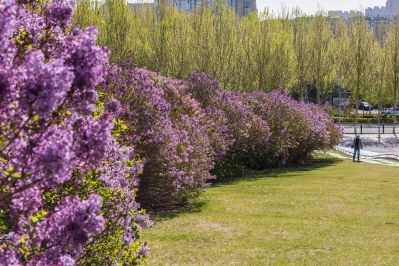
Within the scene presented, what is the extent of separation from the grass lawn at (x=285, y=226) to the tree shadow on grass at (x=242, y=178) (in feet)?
0.63

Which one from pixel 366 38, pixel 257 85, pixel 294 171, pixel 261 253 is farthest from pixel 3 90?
pixel 366 38

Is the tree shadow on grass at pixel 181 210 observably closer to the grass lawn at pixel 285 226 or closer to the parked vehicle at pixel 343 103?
the grass lawn at pixel 285 226

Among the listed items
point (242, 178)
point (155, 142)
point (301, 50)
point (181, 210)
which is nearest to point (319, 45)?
point (301, 50)

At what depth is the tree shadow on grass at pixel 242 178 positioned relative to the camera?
18.9 metres

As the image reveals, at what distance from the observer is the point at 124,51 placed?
38.9m

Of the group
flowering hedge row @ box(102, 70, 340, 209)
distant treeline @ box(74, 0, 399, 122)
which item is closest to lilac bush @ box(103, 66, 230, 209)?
flowering hedge row @ box(102, 70, 340, 209)

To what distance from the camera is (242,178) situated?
29312mm

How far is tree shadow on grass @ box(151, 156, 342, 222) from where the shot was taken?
62.0 ft

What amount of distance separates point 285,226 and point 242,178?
41.6 ft

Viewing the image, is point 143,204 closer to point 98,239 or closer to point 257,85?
point 98,239

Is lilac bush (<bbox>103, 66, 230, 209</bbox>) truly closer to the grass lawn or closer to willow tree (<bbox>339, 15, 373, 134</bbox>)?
the grass lawn

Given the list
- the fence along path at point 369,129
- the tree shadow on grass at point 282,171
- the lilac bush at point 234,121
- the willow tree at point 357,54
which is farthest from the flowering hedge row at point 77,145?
the fence along path at point 369,129

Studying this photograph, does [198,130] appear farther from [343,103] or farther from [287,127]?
[343,103]

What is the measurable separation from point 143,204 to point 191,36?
83.6 ft
